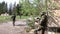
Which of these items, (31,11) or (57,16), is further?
(31,11)

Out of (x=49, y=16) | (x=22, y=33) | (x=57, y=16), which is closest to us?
(x=49, y=16)

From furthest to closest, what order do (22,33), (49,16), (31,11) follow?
(22,33)
(31,11)
(49,16)

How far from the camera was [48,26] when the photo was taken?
757 cm

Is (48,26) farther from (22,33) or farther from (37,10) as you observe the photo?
(22,33)

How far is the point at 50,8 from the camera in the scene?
7.60 meters

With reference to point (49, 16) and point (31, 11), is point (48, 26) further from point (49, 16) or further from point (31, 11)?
point (31, 11)

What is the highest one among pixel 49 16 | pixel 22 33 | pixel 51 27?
pixel 49 16

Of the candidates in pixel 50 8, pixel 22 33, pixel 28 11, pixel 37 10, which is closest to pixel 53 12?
pixel 50 8

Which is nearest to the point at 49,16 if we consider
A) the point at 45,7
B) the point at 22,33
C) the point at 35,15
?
the point at 45,7

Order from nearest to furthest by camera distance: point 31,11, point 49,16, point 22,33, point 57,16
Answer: point 49,16
point 57,16
point 31,11
point 22,33

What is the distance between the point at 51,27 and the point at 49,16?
560mm

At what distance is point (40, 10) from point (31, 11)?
709 millimetres

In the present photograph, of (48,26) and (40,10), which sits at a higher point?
(40,10)

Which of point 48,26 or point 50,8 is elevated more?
point 50,8
